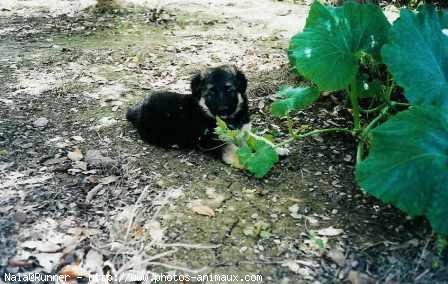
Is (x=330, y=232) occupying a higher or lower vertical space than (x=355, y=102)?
lower

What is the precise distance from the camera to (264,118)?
5.24 meters

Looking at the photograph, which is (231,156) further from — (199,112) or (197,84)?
(197,84)

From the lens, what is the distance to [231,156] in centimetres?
446

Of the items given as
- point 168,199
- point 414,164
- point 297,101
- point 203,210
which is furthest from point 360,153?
point 168,199

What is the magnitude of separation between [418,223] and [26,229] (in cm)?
274

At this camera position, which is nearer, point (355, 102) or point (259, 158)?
point (259, 158)

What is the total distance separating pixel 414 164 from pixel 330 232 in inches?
30.1

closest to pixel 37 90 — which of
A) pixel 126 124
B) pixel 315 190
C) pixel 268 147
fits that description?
pixel 126 124

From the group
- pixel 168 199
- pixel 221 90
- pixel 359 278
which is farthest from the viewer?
pixel 221 90

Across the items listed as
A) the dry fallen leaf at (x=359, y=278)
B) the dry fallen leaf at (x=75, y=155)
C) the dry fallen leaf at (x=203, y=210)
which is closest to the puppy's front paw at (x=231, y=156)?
the dry fallen leaf at (x=203, y=210)

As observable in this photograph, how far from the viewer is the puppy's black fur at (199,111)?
185 inches

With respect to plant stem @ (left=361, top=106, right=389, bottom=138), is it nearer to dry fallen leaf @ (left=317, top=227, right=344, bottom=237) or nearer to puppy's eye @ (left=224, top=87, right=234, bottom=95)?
dry fallen leaf @ (left=317, top=227, right=344, bottom=237)

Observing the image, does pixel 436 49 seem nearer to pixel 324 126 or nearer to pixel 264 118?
pixel 324 126

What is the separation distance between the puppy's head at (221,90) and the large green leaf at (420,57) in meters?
1.53
